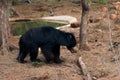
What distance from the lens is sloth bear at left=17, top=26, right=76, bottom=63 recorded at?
351 inches

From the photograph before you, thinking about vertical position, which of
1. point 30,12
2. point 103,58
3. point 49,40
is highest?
point 49,40

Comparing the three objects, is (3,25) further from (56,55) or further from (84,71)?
(84,71)

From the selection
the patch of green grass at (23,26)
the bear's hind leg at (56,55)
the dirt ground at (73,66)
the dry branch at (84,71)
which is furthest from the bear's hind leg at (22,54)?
the patch of green grass at (23,26)

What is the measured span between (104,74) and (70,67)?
0.77 metres

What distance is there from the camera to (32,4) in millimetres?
26562

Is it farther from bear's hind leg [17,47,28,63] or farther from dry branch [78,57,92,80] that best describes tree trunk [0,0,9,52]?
dry branch [78,57,92,80]

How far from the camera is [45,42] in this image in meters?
8.92

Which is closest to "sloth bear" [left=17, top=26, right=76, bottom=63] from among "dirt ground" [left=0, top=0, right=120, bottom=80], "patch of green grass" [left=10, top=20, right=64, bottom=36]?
"dirt ground" [left=0, top=0, right=120, bottom=80]

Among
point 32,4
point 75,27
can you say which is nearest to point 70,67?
point 75,27

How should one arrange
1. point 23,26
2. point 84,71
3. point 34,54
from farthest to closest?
point 23,26 → point 34,54 → point 84,71

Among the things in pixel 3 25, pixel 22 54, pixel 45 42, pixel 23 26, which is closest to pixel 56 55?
pixel 45 42

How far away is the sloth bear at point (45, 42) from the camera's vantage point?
892cm

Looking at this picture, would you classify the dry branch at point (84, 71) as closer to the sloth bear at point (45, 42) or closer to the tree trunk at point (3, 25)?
the sloth bear at point (45, 42)

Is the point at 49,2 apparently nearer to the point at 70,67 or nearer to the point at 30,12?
the point at 30,12
